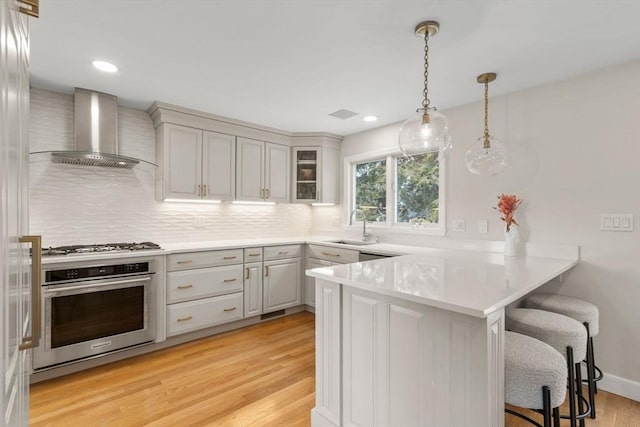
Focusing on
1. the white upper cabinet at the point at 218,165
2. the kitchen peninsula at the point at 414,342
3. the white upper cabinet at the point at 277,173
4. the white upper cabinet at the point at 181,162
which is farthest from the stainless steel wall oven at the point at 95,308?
the kitchen peninsula at the point at 414,342

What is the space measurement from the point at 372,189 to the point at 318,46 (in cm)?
227

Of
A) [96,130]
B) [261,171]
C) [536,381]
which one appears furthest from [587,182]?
[96,130]

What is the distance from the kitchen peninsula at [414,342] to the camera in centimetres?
119

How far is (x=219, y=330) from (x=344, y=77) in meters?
2.71

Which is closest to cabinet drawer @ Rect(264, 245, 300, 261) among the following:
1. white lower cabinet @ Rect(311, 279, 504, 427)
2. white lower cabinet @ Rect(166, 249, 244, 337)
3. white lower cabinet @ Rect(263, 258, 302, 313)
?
white lower cabinet @ Rect(263, 258, 302, 313)

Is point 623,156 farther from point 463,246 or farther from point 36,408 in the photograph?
point 36,408

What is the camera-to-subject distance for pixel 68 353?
2.33 metres

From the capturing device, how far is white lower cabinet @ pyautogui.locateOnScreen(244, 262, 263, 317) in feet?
10.9

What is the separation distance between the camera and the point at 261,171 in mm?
3805

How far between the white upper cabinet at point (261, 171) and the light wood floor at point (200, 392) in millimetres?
1734

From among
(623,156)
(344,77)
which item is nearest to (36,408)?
(344,77)

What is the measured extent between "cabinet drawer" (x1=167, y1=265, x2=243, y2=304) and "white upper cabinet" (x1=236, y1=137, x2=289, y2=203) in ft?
2.96

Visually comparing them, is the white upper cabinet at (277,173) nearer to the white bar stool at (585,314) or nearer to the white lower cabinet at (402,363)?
the white lower cabinet at (402,363)

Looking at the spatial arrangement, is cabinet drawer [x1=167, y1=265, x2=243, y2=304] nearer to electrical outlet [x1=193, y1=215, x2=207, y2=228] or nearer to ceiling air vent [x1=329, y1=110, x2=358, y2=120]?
electrical outlet [x1=193, y1=215, x2=207, y2=228]
